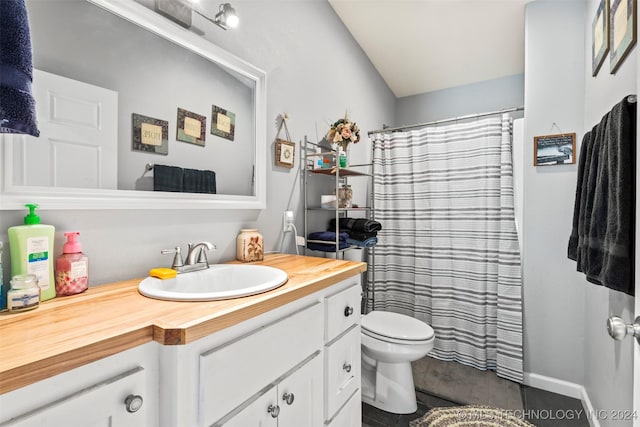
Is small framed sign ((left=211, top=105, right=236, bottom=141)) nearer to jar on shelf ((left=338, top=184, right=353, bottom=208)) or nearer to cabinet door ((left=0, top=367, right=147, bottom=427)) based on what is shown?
jar on shelf ((left=338, top=184, right=353, bottom=208))

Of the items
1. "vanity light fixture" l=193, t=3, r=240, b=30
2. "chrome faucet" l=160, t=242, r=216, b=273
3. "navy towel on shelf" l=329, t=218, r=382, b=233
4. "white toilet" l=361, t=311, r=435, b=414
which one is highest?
"vanity light fixture" l=193, t=3, r=240, b=30

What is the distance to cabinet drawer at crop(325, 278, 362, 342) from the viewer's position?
109cm

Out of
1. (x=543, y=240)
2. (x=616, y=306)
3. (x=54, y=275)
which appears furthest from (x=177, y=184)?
(x=543, y=240)

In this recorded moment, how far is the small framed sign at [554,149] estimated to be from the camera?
1722 millimetres

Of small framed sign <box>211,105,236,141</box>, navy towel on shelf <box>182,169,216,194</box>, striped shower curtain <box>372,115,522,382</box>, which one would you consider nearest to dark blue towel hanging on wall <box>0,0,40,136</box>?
navy towel on shelf <box>182,169,216,194</box>

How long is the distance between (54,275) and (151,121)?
0.58 meters

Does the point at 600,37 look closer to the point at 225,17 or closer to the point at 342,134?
the point at 342,134

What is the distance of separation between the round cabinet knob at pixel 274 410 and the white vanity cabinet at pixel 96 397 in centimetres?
32

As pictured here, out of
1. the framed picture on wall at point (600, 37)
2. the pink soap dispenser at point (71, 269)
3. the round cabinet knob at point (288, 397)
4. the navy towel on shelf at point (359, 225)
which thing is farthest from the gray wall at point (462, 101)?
the pink soap dispenser at point (71, 269)

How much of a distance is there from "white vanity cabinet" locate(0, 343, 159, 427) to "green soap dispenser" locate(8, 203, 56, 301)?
39cm

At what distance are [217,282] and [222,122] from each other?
2.31ft

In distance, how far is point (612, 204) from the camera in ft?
3.22

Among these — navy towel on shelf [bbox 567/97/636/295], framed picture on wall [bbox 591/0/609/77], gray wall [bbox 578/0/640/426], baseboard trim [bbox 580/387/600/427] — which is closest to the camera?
Result: navy towel on shelf [bbox 567/97/636/295]

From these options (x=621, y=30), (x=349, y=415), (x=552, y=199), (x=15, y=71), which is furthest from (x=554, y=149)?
(x=15, y=71)
